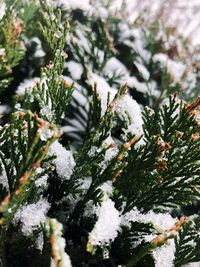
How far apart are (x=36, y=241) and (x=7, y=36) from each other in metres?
0.86

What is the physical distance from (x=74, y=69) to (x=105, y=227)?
1649 millimetres

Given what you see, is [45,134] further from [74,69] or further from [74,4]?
[74,4]

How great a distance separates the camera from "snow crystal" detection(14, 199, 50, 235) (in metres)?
1.12

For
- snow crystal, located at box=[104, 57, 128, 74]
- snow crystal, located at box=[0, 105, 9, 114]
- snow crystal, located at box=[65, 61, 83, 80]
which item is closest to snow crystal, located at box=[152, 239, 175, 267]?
snow crystal, located at box=[0, 105, 9, 114]

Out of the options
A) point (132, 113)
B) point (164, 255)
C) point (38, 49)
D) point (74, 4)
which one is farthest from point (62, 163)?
point (74, 4)

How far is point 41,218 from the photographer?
44.9 inches

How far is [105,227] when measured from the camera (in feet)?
3.25

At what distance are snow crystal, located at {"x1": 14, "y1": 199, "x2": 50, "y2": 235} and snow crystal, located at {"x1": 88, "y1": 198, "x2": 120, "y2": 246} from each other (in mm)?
204

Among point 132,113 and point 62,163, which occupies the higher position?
point 132,113

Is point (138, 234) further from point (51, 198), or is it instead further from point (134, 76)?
point (134, 76)

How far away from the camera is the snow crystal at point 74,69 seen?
2428mm

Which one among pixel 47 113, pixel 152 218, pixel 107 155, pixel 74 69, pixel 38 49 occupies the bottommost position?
pixel 152 218

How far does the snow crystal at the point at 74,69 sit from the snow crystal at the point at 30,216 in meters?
1.38

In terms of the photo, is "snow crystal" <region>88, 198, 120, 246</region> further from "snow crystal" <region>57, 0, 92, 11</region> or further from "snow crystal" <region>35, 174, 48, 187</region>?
"snow crystal" <region>57, 0, 92, 11</region>
